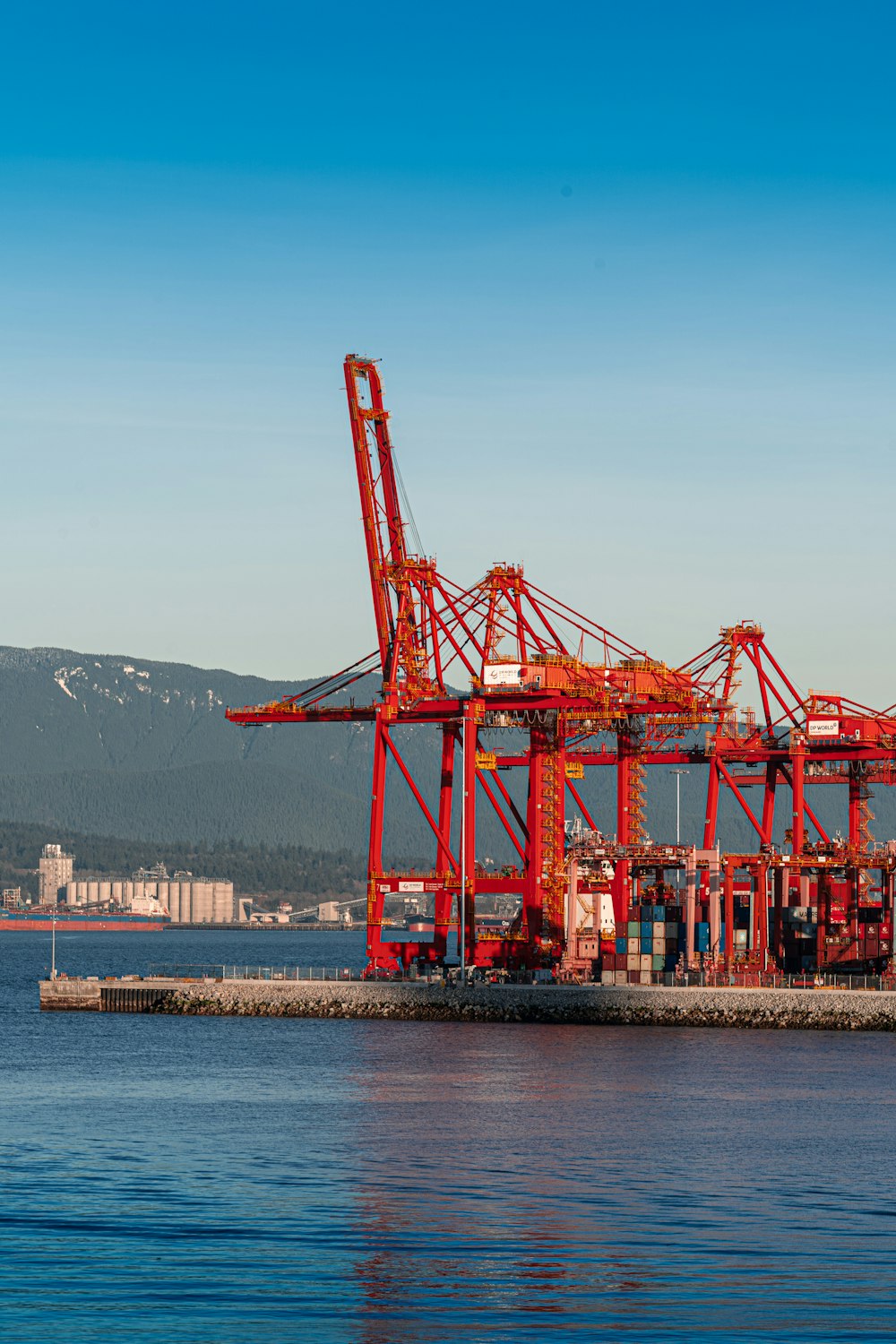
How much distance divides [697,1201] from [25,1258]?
14151 millimetres

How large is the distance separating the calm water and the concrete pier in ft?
59.8

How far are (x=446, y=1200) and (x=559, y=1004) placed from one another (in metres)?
56.2

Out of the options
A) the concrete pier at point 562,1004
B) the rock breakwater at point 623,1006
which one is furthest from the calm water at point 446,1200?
the concrete pier at point 562,1004

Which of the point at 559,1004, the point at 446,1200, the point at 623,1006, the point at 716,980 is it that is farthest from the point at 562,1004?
the point at 446,1200

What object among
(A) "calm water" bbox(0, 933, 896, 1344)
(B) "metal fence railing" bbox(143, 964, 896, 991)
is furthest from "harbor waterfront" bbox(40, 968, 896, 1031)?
(A) "calm water" bbox(0, 933, 896, 1344)

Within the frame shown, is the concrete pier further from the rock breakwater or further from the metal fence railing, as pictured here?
the metal fence railing

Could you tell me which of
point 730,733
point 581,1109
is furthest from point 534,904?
point 581,1109

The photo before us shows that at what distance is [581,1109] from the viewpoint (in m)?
58.8

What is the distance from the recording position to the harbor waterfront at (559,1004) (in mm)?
94188

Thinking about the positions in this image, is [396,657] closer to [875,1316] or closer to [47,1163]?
[47,1163]

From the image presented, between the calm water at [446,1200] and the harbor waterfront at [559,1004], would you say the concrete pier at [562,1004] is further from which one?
the calm water at [446,1200]

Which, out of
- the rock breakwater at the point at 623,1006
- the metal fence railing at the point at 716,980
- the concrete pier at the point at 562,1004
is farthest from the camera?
the metal fence railing at the point at 716,980

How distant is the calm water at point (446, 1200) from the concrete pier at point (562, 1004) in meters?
18.2

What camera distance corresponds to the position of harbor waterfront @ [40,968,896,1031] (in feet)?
309
